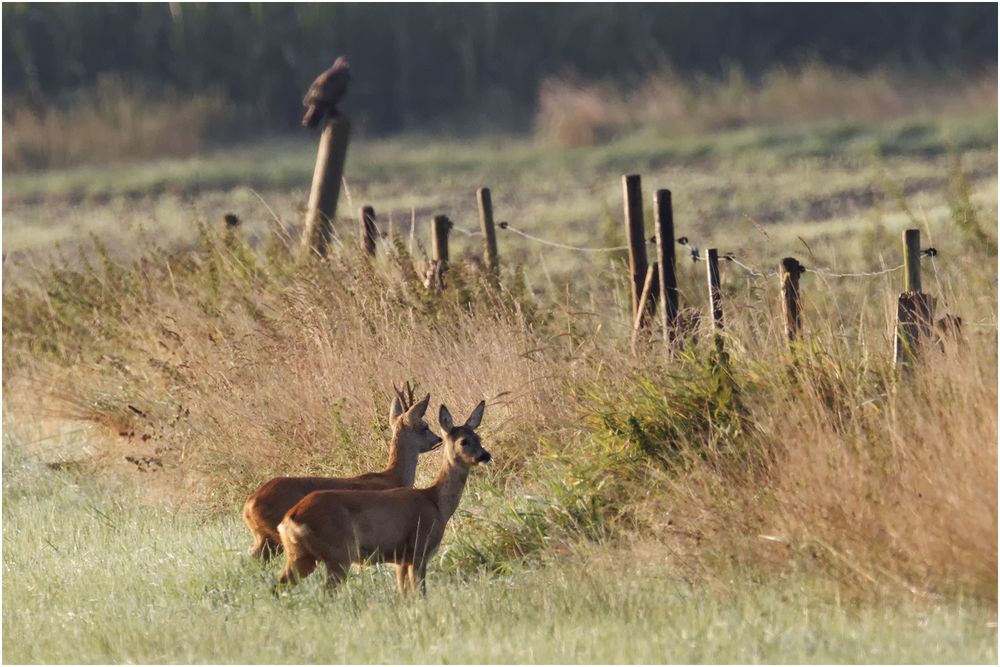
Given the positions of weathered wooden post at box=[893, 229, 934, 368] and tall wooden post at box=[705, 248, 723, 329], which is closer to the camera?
weathered wooden post at box=[893, 229, 934, 368]

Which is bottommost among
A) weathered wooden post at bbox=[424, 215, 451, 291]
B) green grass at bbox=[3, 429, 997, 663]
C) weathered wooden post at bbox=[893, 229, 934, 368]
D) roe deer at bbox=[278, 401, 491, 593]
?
green grass at bbox=[3, 429, 997, 663]

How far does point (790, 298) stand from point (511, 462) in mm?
1784

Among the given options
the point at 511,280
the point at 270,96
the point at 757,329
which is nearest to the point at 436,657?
the point at 757,329

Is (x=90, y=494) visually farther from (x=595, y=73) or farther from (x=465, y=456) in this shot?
(x=595, y=73)

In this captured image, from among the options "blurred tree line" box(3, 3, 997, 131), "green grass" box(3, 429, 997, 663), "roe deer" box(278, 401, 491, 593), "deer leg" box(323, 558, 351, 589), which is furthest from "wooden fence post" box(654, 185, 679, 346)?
"blurred tree line" box(3, 3, 997, 131)

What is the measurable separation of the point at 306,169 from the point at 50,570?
24.4 m

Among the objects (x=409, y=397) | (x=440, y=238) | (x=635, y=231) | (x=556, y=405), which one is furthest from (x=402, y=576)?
(x=440, y=238)

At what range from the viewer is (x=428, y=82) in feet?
143

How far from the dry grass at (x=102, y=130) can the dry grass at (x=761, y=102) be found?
7.67 m

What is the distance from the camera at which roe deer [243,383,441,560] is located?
8.32 m

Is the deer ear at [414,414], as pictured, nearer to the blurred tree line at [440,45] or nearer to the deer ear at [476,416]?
the deer ear at [476,416]

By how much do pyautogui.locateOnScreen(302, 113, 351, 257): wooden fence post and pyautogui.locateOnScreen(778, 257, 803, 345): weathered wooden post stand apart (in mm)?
5064

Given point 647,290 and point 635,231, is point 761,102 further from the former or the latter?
point 647,290

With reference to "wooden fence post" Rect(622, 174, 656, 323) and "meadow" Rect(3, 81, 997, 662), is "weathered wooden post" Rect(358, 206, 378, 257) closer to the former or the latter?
"meadow" Rect(3, 81, 997, 662)
